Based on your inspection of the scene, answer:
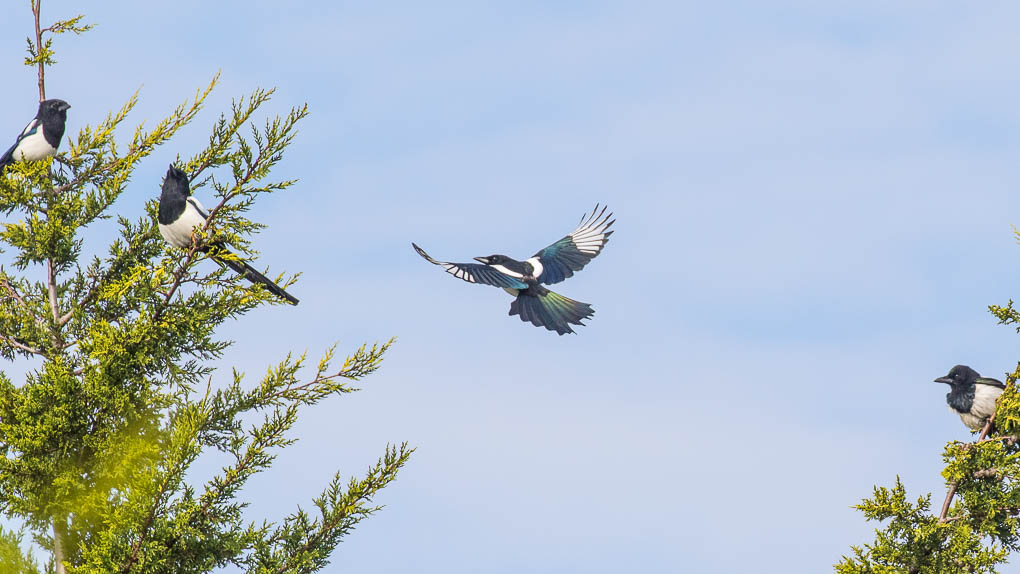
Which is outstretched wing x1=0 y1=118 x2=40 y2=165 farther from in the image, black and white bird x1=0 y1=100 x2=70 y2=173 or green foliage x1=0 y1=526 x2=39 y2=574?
green foliage x1=0 y1=526 x2=39 y2=574

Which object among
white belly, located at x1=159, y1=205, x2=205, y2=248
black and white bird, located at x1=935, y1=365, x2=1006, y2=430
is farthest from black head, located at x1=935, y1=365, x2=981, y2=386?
white belly, located at x1=159, y1=205, x2=205, y2=248

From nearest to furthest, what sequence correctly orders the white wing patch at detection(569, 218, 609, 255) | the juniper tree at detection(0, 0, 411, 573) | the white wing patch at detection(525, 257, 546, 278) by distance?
1. the juniper tree at detection(0, 0, 411, 573)
2. the white wing patch at detection(525, 257, 546, 278)
3. the white wing patch at detection(569, 218, 609, 255)

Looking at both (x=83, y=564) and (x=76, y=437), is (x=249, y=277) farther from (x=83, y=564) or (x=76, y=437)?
(x=83, y=564)

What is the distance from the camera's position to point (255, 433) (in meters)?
10.9

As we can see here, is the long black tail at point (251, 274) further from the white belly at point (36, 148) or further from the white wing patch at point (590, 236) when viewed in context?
the white wing patch at point (590, 236)

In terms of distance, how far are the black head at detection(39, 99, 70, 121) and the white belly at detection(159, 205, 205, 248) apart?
3.12 m

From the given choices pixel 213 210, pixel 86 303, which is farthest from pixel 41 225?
pixel 213 210

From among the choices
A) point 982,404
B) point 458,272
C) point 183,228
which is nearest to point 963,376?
point 982,404

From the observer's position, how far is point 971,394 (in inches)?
574

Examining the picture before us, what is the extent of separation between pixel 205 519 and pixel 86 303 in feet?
10.5

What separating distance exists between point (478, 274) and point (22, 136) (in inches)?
254

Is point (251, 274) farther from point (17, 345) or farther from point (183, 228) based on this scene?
point (17, 345)

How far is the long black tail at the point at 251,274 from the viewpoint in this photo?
37.2 feet

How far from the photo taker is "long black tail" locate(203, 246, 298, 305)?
37.2ft
